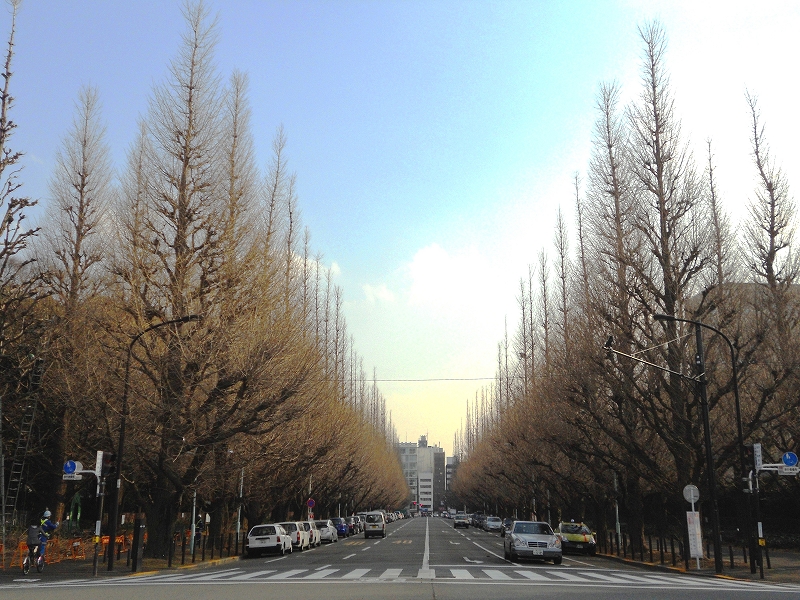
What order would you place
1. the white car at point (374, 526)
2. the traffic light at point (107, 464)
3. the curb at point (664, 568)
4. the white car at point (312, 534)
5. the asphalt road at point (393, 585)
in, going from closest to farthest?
1. the asphalt road at point (393, 585)
2. the curb at point (664, 568)
3. the traffic light at point (107, 464)
4. the white car at point (312, 534)
5. the white car at point (374, 526)

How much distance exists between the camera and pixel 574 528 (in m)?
37.9

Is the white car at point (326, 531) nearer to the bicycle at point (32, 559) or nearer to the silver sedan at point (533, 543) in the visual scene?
the silver sedan at point (533, 543)

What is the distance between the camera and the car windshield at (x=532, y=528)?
1156 inches

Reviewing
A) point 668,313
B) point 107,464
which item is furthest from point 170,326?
point 668,313

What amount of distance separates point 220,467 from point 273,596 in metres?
16.1

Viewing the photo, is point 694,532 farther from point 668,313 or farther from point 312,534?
point 312,534

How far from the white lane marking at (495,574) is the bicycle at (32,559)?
1408cm

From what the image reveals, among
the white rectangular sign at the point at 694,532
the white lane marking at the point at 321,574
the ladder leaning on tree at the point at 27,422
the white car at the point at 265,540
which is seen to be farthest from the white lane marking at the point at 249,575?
the white rectangular sign at the point at 694,532

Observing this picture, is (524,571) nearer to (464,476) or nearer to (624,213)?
(624,213)

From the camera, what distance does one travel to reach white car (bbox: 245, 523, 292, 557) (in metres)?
34.4

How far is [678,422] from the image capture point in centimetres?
2828

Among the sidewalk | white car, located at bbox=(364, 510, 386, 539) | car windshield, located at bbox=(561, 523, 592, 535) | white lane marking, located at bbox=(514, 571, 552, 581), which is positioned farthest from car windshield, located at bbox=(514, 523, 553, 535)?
white car, located at bbox=(364, 510, 386, 539)

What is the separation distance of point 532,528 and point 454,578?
10.5 m

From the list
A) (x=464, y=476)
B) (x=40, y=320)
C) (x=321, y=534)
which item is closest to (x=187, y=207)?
(x=40, y=320)
